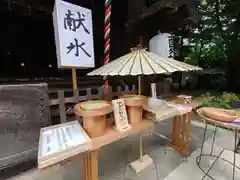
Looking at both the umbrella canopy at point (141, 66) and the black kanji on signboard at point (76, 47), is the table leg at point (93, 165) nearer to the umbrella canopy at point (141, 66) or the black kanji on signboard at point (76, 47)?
the umbrella canopy at point (141, 66)

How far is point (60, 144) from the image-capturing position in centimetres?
113

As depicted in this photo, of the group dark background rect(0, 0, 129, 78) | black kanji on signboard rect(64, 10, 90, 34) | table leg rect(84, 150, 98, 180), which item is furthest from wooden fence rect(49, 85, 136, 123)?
dark background rect(0, 0, 129, 78)

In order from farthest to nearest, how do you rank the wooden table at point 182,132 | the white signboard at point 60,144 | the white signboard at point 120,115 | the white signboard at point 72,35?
the wooden table at point 182,132 → the white signboard at point 72,35 → the white signboard at point 120,115 → the white signboard at point 60,144

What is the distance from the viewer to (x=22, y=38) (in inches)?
299

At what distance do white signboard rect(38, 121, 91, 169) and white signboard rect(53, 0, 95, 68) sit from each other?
3.29ft

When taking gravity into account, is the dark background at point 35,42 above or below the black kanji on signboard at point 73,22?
above

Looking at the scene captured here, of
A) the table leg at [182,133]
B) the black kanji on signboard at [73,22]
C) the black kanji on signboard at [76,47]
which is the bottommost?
the table leg at [182,133]

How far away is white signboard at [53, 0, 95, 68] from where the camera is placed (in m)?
1.92

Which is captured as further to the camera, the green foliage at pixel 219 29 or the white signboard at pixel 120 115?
the green foliage at pixel 219 29

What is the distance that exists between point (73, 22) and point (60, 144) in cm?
171

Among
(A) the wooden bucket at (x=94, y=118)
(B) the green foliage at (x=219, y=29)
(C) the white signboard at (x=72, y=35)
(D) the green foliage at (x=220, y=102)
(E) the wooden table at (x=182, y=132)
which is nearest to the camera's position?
(A) the wooden bucket at (x=94, y=118)

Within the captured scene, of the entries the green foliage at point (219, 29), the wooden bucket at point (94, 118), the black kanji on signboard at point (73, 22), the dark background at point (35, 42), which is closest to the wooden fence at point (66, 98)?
the black kanji on signboard at point (73, 22)

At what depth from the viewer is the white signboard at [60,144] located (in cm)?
100

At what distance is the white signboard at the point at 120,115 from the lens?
4.62 feet
